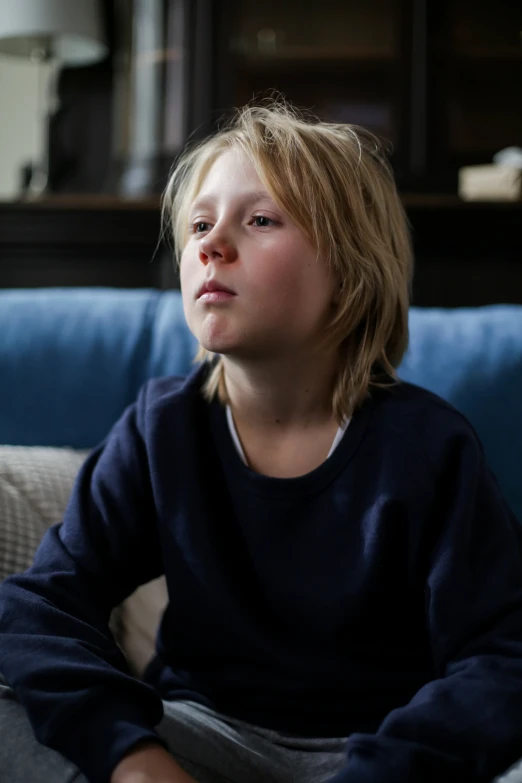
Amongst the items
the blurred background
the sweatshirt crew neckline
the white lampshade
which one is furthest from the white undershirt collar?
the white lampshade

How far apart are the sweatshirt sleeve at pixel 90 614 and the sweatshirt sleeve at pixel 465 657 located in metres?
0.19

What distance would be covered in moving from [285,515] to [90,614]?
216 mm

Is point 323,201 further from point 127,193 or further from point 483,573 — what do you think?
point 127,193

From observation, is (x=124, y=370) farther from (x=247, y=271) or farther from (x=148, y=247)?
(x=148, y=247)

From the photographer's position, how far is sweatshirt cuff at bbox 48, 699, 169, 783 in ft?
2.36

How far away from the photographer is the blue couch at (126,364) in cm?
120

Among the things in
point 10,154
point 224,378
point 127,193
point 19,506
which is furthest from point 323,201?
point 10,154

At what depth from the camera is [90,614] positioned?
88 centimetres

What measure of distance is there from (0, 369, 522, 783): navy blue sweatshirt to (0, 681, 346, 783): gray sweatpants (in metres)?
0.02

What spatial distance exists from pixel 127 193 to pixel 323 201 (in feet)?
6.17

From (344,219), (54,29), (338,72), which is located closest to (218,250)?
(344,219)

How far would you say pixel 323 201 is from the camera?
922 millimetres

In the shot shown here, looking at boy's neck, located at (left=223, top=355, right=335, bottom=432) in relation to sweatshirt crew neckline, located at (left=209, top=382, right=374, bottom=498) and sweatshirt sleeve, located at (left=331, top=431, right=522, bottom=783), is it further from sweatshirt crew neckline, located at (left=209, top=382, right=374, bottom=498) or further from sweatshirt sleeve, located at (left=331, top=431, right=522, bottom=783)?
sweatshirt sleeve, located at (left=331, top=431, right=522, bottom=783)

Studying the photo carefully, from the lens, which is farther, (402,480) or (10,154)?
(10,154)
